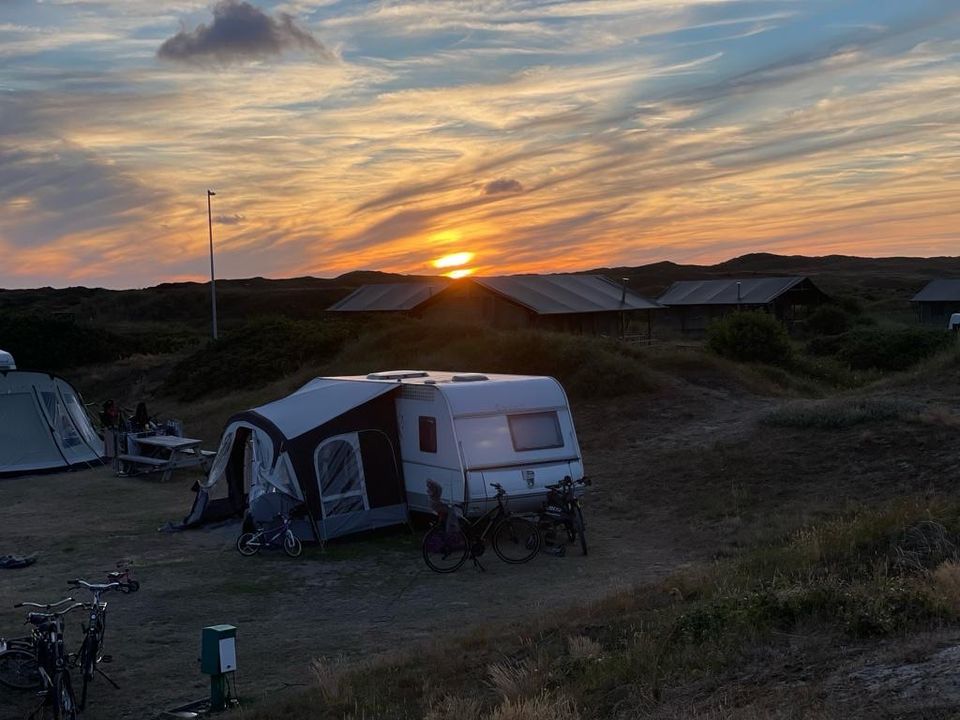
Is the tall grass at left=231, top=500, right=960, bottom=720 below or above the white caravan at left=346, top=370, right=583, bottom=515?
below

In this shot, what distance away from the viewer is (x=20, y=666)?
8.71 m

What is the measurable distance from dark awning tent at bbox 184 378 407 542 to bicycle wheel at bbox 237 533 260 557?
1.37 feet

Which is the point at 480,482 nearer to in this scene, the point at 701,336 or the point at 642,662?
the point at 642,662

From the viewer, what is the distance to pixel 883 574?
8125 millimetres

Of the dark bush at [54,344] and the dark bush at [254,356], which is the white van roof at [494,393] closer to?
the dark bush at [254,356]

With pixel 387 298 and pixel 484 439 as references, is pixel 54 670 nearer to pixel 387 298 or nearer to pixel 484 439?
pixel 484 439

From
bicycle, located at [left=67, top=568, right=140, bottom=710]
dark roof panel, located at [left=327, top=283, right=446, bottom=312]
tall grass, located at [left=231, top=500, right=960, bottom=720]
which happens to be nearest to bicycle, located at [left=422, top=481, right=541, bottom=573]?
tall grass, located at [left=231, top=500, right=960, bottom=720]

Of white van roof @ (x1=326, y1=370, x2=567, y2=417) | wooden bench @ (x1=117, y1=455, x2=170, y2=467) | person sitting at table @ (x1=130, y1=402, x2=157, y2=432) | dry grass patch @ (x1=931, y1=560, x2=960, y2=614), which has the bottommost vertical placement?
dry grass patch @ (x1=931, y1=560, x2=960, y2=614)

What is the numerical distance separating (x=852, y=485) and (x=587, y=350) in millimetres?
11972

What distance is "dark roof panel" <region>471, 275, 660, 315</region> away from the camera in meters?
42.8

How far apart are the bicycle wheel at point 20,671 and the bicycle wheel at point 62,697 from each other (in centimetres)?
66

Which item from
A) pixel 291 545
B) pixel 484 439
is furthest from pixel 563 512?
pixel 291 545

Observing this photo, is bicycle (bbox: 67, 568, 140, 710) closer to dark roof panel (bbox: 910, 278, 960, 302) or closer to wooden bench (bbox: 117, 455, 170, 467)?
wooden bench (bbox: 117, 455, 170, 467)

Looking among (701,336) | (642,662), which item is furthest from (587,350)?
(701,336)
